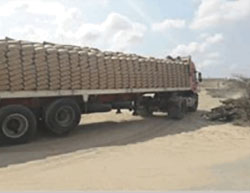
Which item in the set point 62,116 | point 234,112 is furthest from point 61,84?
point 234,112

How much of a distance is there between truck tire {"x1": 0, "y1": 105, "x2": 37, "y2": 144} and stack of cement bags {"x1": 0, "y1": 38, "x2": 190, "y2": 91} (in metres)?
0.62

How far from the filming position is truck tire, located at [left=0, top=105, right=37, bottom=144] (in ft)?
39.3

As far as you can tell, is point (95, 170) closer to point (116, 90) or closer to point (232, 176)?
point (232, 176)

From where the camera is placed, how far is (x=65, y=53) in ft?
44.2

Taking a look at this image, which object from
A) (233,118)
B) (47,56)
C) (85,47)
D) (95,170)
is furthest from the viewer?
(233,118)

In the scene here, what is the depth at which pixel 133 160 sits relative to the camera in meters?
9.64

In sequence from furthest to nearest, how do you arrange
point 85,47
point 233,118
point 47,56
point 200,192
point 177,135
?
point 233,118
point 85,47
point 177,135
point 47,56
point 200,192

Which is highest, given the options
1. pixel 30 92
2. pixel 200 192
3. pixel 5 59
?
pixel 5 59

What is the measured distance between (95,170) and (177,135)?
583cm

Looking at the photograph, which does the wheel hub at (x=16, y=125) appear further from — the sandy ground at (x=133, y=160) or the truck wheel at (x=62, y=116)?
the truck wheel at (x=62, y=116)

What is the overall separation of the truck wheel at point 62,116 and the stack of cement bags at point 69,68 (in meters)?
0.51

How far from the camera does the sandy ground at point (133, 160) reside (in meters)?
7.52

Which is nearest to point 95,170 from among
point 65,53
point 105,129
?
point 65,53

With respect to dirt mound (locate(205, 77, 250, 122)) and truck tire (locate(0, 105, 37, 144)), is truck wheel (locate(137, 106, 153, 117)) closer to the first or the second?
dirt mound (locate(205, 77, 250, 122))
